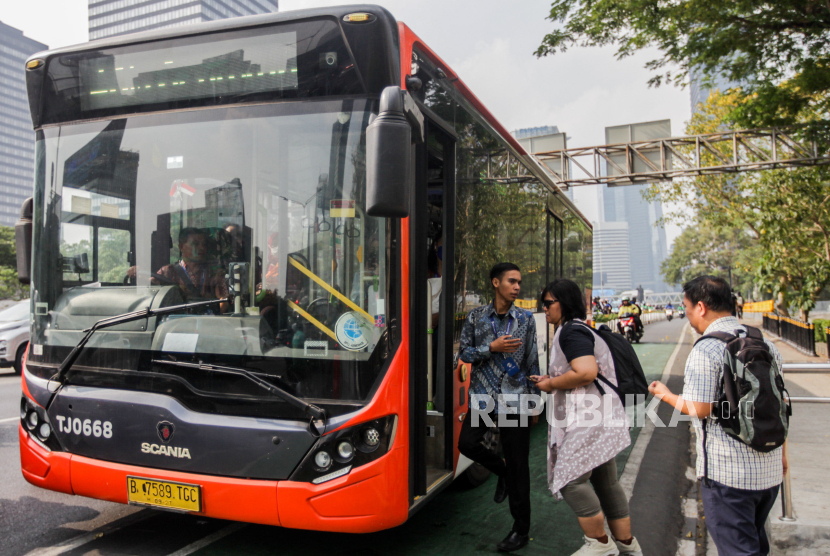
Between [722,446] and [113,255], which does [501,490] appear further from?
[113,255]

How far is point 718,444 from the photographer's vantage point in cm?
281

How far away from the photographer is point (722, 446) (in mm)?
2797

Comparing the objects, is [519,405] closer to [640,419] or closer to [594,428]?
[594,428]

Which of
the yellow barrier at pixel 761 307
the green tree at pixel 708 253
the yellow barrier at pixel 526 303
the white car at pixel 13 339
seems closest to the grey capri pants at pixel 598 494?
the yellow barrier at pixel 526 303

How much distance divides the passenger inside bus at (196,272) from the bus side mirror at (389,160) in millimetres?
1057

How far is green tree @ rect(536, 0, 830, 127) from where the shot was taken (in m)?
9.45

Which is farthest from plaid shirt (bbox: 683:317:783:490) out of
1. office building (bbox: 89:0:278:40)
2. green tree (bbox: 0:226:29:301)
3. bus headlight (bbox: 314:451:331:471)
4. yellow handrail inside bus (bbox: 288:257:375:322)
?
office building (bbox: 89:0:278:40)

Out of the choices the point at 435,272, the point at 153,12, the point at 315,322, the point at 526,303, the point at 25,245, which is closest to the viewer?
the point at 315,322

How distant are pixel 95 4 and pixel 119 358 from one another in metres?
103

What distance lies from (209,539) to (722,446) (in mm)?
3133

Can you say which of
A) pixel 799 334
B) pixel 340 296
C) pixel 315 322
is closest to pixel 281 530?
pixel 315 322

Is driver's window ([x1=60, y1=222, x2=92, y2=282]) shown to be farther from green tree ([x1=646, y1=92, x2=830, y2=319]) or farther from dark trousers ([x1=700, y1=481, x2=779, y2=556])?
green tree ([x1=646, y1=92, x2=830, y2=319])

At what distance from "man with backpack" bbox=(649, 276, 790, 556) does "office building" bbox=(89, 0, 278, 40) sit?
293 ft

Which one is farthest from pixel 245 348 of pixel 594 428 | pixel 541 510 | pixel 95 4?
pixel 95 4
